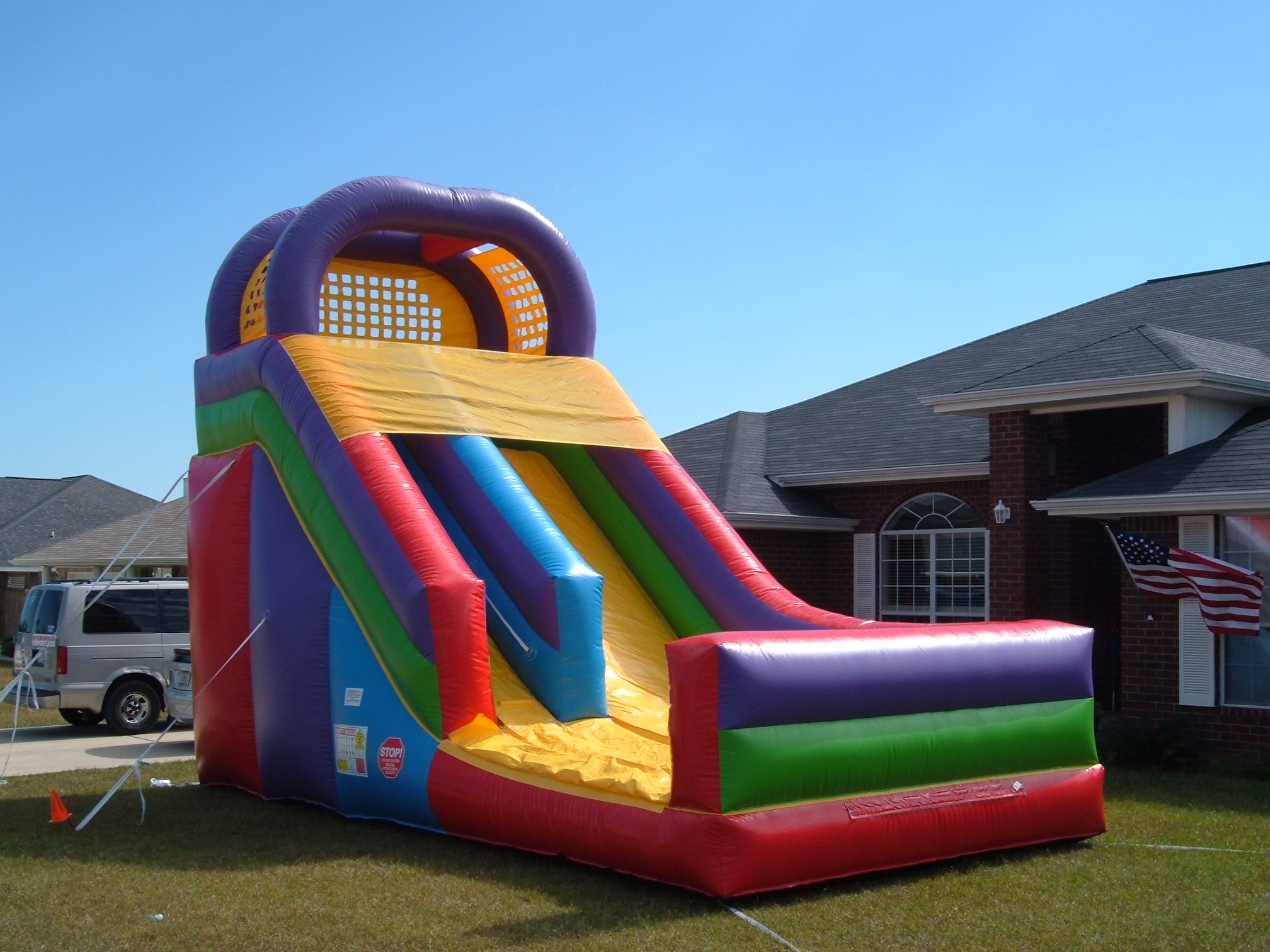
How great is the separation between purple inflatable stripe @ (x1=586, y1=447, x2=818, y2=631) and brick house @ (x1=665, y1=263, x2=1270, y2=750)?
163 inches

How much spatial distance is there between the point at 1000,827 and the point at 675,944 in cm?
249

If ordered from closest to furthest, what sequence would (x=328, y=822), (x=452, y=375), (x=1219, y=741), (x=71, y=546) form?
1. (x=328, y=822)
2. (x=452, y=375)
3. (x=1219, y=741)
4. (x=71, y=546)

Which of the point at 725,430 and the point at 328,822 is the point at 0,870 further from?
the point at 725,430

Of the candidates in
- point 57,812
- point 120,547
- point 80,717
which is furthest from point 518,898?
point 120,547

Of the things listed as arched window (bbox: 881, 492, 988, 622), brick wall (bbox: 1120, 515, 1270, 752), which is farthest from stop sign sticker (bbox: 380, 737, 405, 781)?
arched window (bbox: 881, 492, 988, 622)

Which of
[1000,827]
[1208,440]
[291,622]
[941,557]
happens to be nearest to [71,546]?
[941,557]

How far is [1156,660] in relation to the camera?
41.5 ft

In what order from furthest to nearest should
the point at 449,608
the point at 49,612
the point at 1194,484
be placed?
the point at 49,612 → the point at 1194,484 → the point at 449,608

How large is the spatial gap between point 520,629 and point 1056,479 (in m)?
7.26

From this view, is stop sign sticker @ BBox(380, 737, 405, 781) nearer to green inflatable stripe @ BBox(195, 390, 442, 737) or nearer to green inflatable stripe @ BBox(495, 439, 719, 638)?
green inflatable stripe @ BBox(195, 390, 442, 737)

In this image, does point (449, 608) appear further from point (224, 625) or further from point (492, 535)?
point (224, 625)

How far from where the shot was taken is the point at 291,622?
30.3 feet

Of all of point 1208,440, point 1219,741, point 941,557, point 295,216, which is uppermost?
point 295,216

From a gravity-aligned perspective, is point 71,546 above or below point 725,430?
below
